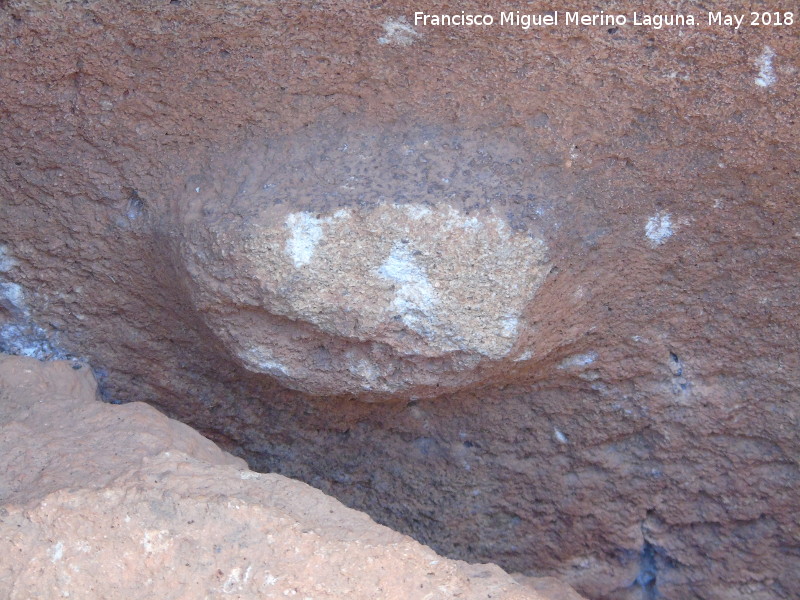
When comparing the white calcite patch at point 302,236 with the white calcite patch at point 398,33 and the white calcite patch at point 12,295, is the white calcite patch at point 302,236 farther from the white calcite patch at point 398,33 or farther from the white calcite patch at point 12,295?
the white calcite patch at point 12,295

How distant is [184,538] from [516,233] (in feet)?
2.48

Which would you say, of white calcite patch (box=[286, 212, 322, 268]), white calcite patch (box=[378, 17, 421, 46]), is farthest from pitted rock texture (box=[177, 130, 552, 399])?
white calcite patch (box=[378, 17, 421, 46])

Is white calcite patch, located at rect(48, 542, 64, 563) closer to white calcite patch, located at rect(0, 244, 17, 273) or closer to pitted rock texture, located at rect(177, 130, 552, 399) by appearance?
pitted rock texture, located at rect(177, 130, 552, 399)

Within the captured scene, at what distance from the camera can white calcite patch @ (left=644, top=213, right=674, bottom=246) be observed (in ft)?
5.08

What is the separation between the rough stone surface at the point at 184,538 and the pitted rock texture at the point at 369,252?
1.01 ft

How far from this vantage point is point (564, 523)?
188 centimetres

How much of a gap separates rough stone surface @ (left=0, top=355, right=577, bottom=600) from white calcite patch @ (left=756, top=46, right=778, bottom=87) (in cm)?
92

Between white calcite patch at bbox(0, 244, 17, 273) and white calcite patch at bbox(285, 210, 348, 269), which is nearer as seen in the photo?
white calcite patch at bbox(285, 210, 348, 269)

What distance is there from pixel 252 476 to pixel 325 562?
21 cm

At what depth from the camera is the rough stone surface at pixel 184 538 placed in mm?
1145

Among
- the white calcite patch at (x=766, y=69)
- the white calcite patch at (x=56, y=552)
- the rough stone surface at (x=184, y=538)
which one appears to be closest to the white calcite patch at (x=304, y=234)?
the rough stone surface at (x=184, y=538)

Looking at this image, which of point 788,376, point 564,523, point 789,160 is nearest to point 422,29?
point 789,160

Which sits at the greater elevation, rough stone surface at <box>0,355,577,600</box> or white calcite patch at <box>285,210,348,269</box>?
white calcite patch at <box>285,210,348,269</box>

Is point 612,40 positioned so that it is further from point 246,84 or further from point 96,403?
point 96,403
